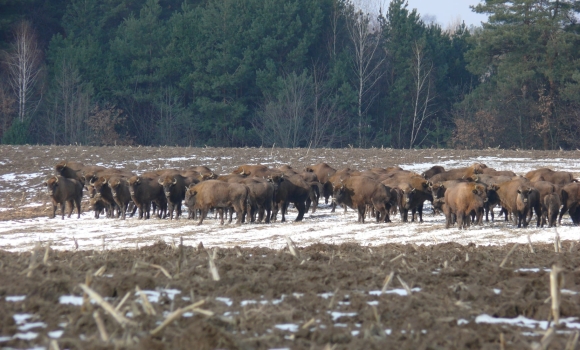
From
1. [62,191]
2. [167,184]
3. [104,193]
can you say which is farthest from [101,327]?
[62,191]

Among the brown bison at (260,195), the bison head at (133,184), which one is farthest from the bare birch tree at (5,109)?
the brown bison at (260,195)

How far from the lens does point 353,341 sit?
6.22 metres

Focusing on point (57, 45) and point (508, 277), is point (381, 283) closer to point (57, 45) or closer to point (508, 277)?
point (508, 277)

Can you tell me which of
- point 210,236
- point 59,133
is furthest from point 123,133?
point 210,236

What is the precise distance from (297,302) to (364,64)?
59651 mm

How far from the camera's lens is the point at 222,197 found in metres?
21.3

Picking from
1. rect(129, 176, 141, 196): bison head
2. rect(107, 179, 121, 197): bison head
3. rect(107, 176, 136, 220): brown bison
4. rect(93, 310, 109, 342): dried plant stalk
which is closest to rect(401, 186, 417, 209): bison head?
rect(129, 176, 141, 196): bison head

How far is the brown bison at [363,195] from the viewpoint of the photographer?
70.8ft

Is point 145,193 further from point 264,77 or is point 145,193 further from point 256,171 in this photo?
point 264,77

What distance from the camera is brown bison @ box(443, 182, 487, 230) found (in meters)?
19.5

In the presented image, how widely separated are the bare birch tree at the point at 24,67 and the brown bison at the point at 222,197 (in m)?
39.7

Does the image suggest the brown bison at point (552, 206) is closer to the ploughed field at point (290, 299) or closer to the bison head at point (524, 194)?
the bison head at point (524, 194)

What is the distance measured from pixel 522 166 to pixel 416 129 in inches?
1262

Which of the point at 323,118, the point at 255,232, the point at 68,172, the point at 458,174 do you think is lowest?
the point at 255,232
